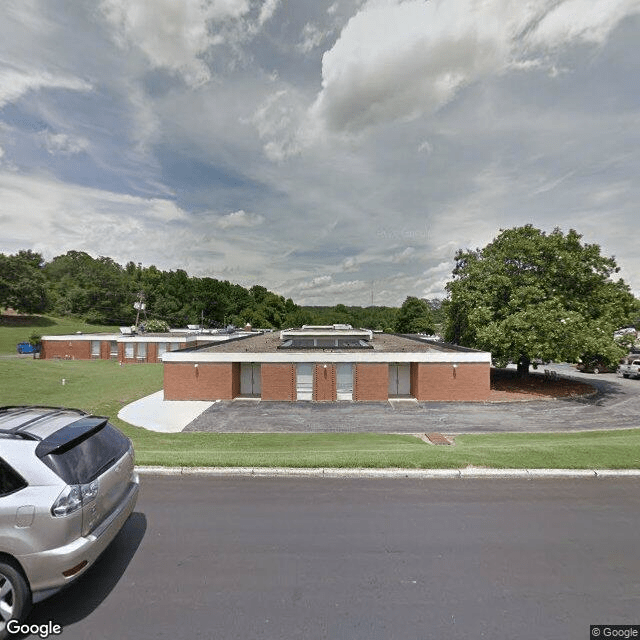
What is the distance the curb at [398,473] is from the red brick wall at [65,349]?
41870 millimetres

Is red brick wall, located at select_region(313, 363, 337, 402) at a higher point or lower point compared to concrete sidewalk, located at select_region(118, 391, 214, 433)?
higher

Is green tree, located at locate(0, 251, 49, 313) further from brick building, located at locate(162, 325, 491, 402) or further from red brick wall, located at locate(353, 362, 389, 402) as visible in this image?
red brick wall, located at locate(353, 362, 389, 402)

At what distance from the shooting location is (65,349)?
4225cm

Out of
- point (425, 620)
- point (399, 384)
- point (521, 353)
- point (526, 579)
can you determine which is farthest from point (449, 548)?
point (521, 353)

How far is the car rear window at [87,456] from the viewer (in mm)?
4105

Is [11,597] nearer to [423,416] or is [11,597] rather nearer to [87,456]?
[87,456]

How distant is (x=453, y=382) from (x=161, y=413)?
16272 mm

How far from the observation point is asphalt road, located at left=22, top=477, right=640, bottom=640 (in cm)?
379

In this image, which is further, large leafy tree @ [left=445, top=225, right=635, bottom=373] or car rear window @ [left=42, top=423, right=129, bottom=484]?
large leafy tree @ [left=445, top=225, right=635, bottom=373]

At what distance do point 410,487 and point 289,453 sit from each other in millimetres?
3338

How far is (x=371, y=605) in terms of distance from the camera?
4.06 m

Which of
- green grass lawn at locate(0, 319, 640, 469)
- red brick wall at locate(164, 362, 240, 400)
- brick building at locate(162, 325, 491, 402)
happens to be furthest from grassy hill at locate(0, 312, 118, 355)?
brick building at locate(162, 325, 491, 402)

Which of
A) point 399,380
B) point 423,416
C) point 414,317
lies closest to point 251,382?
point 399,380

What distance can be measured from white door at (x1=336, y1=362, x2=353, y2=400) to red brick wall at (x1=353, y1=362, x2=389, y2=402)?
0.30 metres
